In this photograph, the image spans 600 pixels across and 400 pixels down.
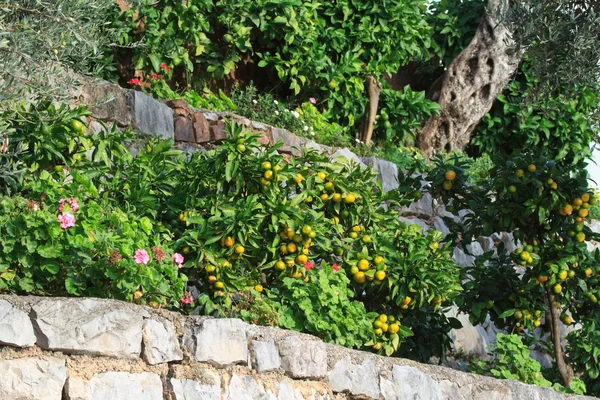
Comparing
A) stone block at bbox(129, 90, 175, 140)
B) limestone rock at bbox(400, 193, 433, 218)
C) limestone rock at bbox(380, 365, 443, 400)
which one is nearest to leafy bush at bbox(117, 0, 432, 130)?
stone block at bbox(129, 90, 175, 140)

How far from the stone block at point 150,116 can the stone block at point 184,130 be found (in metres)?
0.06

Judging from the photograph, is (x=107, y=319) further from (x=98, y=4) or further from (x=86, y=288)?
(x=98, y=4)

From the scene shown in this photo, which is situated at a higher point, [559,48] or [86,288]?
[559,48]

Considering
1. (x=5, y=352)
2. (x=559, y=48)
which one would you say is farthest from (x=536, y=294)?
(x=5, y=352)

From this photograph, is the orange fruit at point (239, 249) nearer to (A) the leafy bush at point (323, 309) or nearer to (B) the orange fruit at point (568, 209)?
(A) the leafy bush at point (323, 309)

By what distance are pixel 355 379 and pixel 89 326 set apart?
64.5 inches

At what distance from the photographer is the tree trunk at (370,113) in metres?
10.5

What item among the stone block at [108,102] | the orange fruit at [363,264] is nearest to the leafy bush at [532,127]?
the stone block at [108,102]

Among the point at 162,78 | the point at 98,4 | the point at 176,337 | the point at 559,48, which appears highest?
the point at 559,48

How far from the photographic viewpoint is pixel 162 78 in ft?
28.5

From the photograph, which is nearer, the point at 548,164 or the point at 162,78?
the point at 548,164

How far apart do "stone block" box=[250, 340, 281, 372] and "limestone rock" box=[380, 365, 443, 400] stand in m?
0.75

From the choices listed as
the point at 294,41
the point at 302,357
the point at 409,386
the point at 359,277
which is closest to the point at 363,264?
the point at 359,277

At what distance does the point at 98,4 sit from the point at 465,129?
7622 millimetres
